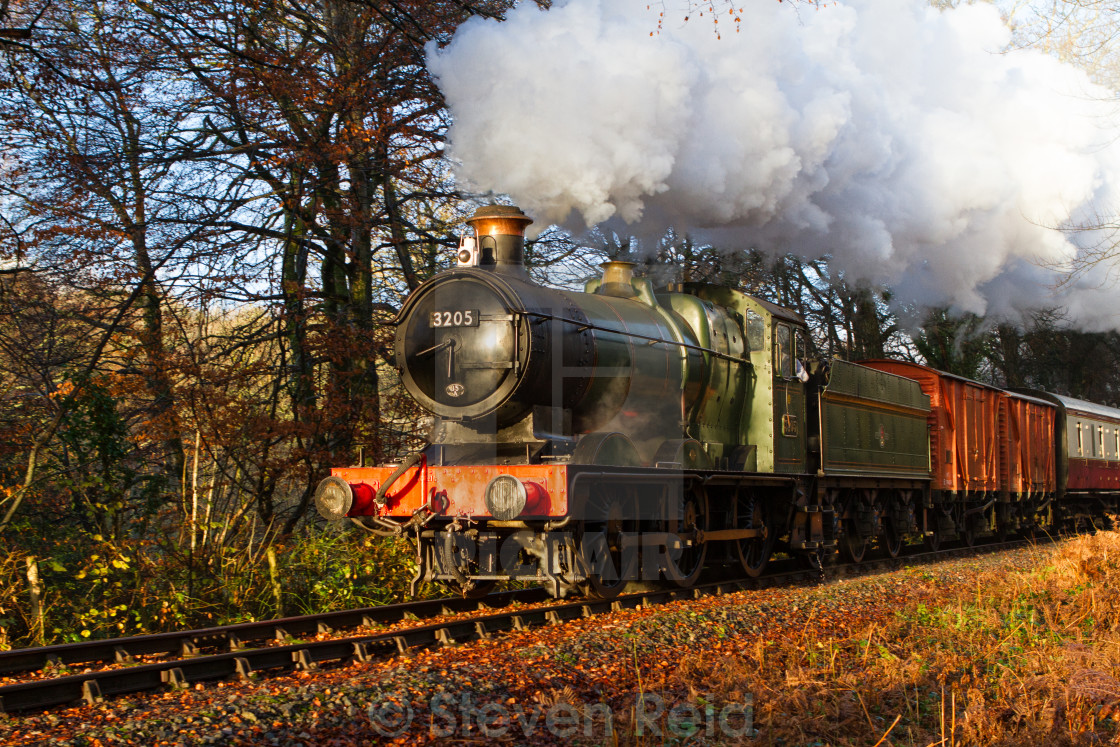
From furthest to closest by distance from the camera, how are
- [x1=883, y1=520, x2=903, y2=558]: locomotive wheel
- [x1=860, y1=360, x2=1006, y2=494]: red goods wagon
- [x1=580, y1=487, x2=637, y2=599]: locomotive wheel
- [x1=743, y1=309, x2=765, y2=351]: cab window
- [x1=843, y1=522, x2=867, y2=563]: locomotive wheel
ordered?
[x1=860, y1=360, x2=1006, y2=494]: red goods wagon, [x1=883, y1=520, x2=903, y2=558]: locomotive wheel, [x1=843, y1=522, x2=867, y2=563]: locomotive wheel, [x1=743, y1=309, x2=765, y2=351]: cab window, [x1=580, y1=487, x2=637, y2=599]: locomotive wheel

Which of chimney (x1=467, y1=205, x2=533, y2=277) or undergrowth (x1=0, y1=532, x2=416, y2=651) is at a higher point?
chimney (x1=467, y1=205, x2=533, y2=277)

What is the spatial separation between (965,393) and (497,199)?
27.0 ft

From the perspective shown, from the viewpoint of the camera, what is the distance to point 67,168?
449 inches

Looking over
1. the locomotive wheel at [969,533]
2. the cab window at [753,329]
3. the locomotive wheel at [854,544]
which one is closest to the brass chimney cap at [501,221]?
the cab window at [753,329]

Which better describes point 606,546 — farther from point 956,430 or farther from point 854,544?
point 956,430

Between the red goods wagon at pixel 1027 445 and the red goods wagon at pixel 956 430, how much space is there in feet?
2.48

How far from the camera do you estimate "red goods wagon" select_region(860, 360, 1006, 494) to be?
14.3 m

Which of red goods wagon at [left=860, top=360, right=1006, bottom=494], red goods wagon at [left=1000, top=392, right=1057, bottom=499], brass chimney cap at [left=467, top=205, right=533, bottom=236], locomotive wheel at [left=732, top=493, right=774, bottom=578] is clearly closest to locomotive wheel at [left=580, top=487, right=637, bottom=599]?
locomotive wheel at [left=732, top=493, right=774, bottom=578]

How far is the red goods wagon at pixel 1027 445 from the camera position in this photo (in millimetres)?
16891

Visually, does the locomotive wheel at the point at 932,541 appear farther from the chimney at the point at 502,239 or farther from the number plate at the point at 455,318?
the number plate at the point at 455,318

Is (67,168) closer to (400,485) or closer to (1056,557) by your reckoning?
(400,485)

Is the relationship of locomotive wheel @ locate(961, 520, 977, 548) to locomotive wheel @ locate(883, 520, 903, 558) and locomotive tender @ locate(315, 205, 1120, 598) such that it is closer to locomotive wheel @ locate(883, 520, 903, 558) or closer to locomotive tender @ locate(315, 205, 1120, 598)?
locomotive wheel @ locate(883, 520, 903, 558)

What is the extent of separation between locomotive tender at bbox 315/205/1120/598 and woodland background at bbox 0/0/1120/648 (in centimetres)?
134

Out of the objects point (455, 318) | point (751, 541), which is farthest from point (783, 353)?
point (455, 318)
